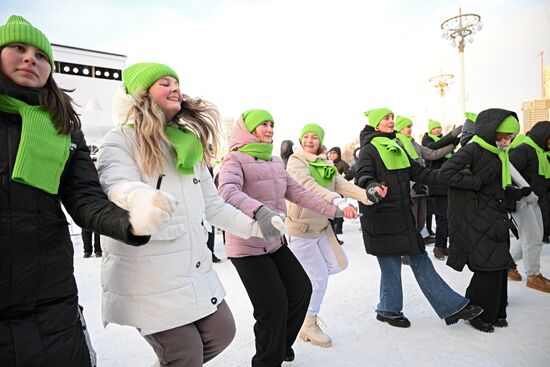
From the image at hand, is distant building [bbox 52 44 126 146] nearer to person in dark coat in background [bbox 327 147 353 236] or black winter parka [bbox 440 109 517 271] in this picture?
person in dark coat in background [bbox 327 147 353 236]

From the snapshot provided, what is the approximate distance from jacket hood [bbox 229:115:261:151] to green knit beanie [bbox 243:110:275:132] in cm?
4

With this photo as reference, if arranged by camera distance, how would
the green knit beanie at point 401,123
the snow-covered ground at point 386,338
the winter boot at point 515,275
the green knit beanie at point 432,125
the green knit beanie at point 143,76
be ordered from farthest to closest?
1. the green knit beanie at point 432,125
2. the green knit beanie at point 401,123
3. the winter boot at point 515,275
4. the snow-covered ground at point 386,338
5. the green knit beanie at point 143,76

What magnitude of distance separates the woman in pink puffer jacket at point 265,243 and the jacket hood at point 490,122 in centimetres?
159

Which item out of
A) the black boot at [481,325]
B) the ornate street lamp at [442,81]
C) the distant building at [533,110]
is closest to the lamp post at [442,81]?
the ornate street lamp at [442,81]

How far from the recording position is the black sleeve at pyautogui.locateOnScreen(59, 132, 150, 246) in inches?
47.0

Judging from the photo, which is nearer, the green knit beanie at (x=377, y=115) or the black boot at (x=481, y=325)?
the black boot at (x=481, y=325)

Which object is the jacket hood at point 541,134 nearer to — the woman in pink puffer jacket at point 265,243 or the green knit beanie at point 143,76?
the woman in pink puffer jacket at point 265,243

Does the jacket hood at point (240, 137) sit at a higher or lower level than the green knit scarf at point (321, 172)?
higher

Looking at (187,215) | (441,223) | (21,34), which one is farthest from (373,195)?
(441,223)

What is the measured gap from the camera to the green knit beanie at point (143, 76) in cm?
182

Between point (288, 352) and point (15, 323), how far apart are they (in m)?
2.03

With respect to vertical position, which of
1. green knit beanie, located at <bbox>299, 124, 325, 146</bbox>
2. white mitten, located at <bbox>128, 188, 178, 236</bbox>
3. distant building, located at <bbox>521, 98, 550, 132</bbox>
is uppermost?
distant building, located at <bbox>521, 98, 550, 132</bbox>

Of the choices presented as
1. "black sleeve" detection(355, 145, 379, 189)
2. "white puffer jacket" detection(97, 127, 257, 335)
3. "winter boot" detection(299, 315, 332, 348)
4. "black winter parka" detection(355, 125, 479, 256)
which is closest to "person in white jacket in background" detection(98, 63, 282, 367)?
"white puffer jacket" detection(97, 127, 257, 335)

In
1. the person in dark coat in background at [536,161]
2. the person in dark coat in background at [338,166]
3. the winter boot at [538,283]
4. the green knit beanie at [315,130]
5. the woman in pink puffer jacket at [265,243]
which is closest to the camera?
the woman in pink puffer jacket at [265,243]
